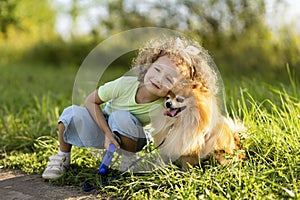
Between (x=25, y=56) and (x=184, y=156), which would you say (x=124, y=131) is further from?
(x=25, y=56)

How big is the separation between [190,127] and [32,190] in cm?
99

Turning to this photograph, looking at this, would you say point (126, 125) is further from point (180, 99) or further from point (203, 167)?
point (203, 167)

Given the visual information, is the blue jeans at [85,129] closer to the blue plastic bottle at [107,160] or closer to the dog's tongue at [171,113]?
the blue plastic bottle at [107,160]

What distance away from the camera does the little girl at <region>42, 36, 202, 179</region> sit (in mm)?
2852

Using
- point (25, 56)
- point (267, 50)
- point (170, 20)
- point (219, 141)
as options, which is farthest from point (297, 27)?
point (25, 56)

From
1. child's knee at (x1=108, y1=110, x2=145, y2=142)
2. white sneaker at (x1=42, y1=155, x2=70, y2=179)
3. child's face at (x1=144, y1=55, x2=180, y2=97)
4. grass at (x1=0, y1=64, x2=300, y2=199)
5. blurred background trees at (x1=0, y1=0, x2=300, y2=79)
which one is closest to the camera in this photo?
grass at (x1=0, y1=64, x2=300, y2=199)

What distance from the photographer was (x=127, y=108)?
9.98 ft

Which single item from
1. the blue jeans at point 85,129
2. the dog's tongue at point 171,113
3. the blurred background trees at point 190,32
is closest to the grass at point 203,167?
the blue jeans at point 85,129

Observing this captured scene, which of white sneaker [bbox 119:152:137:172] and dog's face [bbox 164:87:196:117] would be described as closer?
dog's face [bbox 164:87:196:117]

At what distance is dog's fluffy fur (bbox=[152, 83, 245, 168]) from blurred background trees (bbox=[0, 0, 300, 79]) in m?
2.84

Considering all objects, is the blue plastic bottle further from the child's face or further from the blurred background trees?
the blurred background trees

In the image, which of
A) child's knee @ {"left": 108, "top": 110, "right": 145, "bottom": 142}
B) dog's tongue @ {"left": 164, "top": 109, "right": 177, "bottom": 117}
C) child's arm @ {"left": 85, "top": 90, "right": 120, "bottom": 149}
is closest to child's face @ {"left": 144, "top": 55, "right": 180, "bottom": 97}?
dog's tongue @ {"left": 164, "top": 109, "right": 177, "bottom": 117}

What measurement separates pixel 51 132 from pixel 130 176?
1.08m

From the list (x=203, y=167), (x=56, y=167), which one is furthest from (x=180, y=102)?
(x=56, y=167)
